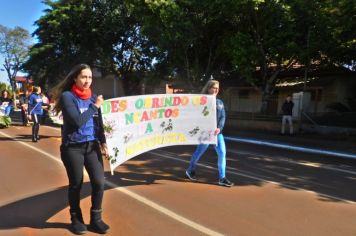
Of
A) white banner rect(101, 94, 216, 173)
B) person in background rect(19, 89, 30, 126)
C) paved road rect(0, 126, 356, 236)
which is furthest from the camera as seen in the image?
person in background rect(19, 89, 30, 126)

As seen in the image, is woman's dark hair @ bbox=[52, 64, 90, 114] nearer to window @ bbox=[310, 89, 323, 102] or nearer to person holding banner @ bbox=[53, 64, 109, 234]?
person holding banner @ bbox=[53, 64, 109, 234]

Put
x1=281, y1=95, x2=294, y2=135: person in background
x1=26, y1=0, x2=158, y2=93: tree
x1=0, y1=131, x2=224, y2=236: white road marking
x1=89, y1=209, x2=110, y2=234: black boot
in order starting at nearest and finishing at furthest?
1. x1=89, y1=209, x2=110, y2=234: black boot
2. x1=0, y1=131, x2=224, y2=236: white road marking
3. x1=281, y1=95, x2=294, y2=135: person in background
4. x1=26, y1=0, x2=158, y2=93: tree

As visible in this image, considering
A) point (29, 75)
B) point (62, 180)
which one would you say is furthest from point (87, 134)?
point (29, 75)

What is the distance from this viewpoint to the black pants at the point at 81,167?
447 cm

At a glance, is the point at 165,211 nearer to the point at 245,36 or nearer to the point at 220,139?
the point at 220,139

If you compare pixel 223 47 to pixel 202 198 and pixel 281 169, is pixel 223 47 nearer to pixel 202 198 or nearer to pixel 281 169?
pixel 281 169

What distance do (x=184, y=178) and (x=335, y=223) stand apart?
9.98 ft

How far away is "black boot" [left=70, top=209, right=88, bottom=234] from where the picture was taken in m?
4.62

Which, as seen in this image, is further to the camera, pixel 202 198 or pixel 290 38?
pixel 290 38

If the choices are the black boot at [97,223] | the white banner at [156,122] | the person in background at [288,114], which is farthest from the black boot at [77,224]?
the person in background at [288,114]

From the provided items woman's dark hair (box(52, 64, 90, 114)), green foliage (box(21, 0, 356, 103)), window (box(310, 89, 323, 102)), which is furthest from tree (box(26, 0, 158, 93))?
woman's dark hair (box(52, 64, 90, 114))

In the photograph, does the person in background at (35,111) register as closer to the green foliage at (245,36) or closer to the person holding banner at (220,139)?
the person holding banner at (220,139)

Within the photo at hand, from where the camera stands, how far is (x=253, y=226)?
502cm

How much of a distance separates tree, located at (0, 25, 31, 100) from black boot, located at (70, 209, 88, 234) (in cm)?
6809
